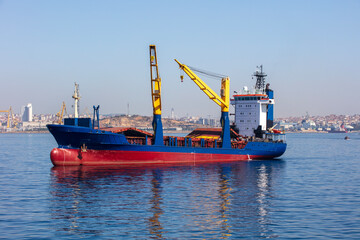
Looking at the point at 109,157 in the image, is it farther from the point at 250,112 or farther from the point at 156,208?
the point at 250,112

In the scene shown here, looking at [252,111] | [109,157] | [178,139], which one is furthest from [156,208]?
[252,111]

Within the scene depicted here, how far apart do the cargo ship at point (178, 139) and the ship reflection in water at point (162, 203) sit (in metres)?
3.52

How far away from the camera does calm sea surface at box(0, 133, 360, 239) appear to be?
76.0 feet

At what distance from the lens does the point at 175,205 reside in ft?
97.1

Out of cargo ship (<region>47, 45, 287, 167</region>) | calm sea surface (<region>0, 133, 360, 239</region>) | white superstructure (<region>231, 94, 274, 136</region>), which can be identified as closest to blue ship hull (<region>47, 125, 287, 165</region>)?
cargo ship (<region>47, 45, 287, 167</region>)

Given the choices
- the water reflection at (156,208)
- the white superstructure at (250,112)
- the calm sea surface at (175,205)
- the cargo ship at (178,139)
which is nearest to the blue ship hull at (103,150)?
the cargo ship at (178,139)

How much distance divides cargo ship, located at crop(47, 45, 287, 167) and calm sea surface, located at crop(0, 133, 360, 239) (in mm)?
4289

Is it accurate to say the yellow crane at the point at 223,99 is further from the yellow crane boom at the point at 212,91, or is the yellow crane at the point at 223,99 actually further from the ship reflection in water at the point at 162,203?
the ship reflection in water at the point at 162,203

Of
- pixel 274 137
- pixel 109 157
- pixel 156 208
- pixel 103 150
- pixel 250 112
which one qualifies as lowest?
pixel 156 208

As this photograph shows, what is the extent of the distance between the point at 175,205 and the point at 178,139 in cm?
2971

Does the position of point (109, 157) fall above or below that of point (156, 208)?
above

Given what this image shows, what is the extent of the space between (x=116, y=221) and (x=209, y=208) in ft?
21.8

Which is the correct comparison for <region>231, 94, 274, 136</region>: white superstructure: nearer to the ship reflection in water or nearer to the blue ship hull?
the blue ship hull

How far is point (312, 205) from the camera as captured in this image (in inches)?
1203
